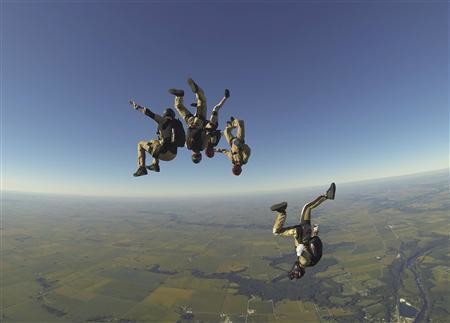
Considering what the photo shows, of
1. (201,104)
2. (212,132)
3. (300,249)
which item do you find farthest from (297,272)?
(201,104)

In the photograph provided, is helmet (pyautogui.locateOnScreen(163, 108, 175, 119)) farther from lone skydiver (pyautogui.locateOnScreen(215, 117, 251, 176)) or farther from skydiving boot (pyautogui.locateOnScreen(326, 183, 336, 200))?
skydiving boot (pyautogui.locateOnScreen(326, 183, 336, 200))

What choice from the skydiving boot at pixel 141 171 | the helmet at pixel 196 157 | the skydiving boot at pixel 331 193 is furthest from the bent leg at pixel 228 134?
the skydiving boot at pixel 331 193

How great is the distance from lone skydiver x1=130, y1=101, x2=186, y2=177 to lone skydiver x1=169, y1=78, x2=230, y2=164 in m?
0.18

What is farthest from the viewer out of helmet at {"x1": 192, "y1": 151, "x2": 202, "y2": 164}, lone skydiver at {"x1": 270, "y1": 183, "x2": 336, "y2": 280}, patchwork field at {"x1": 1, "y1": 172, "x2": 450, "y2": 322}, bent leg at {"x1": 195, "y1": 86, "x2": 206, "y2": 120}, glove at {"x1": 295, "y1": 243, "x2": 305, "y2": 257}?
patchwork field at {"x1": 1, "y1": 172, "x2": 450, "y2": 322}

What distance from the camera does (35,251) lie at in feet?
531

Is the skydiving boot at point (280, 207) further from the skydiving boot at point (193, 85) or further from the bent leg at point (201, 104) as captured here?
the skydiving boot at point (193, 85)

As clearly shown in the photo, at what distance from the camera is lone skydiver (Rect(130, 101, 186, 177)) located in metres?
5.60

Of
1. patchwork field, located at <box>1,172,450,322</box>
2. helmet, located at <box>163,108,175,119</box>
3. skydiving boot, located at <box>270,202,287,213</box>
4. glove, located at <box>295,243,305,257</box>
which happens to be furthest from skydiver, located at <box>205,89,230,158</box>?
patchwork field, located at <box>1,172,450,322</box>

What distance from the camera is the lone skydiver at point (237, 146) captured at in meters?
5.66

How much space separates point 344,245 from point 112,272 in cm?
11051

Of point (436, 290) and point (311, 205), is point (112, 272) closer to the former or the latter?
point (436, 290)

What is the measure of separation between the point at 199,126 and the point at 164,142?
2.39 ft

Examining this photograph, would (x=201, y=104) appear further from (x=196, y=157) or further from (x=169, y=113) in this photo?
(x=196, y=157)

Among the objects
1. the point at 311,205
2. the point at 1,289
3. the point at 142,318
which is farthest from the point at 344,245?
the point at 311,205
